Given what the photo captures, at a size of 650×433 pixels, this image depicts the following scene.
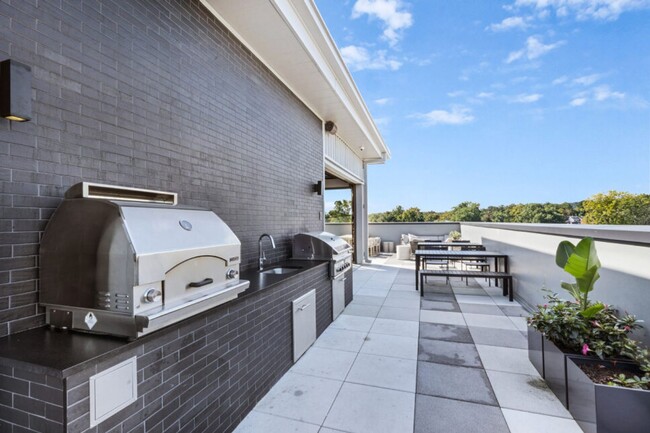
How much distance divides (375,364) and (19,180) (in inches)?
118

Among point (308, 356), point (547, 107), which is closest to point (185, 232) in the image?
point (308, 356)

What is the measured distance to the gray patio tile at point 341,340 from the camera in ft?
10.9

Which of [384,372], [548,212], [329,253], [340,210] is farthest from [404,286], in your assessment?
[548,212]

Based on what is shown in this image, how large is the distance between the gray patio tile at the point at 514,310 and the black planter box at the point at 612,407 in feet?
8.93

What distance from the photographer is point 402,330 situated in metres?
3.83

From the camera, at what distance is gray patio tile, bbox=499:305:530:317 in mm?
4457

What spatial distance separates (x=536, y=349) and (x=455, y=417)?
119 cm

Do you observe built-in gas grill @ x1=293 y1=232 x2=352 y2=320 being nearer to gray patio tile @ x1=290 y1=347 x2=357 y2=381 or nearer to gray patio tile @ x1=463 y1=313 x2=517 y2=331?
gray patio tile @ x1=290 y1=347 x2=357 y2=381

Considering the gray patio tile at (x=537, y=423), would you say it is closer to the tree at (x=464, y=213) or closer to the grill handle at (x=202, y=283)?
the grill handle at (x=202, y=283)

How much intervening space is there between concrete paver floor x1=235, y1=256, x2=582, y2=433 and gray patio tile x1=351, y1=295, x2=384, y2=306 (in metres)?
0.54

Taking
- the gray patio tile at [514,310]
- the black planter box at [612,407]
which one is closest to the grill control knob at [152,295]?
the black planter box at [612,407]

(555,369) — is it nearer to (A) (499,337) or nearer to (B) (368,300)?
(A) (499,337)

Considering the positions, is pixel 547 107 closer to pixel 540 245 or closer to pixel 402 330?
pixel 540 245

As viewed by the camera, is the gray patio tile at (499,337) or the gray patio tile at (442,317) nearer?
the gray patio tile at (499,337)
